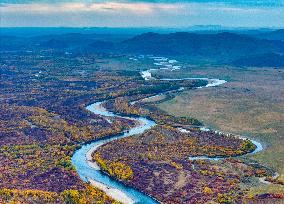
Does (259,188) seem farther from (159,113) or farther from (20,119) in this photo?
(20,119)

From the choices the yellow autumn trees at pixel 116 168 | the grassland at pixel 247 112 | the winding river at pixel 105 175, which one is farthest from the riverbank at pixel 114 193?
the grassland at pixel 247 112

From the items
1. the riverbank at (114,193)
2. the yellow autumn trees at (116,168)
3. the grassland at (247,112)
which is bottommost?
the grassland at (247,112)

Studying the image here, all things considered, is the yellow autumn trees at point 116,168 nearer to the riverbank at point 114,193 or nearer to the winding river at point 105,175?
the winding river at point 105,175

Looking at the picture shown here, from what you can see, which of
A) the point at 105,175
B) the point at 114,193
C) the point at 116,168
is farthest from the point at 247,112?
the point at 114,193

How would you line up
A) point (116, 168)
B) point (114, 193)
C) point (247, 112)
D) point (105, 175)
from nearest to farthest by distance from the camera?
point (114, 193) → point (105, 175) → point (116, 168) → point (247, 112)

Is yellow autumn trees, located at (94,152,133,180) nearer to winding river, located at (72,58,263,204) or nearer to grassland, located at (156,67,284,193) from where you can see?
winding river, located at (72,58,263,204)

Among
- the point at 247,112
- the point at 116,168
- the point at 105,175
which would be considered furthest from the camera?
the point at 247,112

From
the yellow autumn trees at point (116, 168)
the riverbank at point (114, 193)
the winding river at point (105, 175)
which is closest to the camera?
the riverbank at point (114, 193)

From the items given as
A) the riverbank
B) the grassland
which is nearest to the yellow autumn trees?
the riverbank

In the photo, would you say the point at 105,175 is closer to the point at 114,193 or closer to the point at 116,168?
the point at 116,168

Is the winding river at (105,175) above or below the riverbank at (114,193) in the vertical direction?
below
